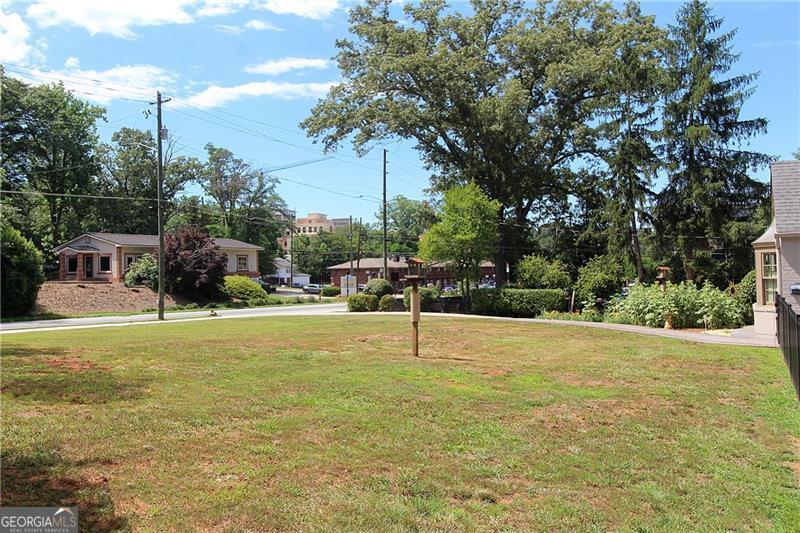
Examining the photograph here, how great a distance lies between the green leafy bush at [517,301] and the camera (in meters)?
29.4

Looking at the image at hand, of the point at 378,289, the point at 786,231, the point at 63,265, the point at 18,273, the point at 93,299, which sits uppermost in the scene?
the point at 63,265

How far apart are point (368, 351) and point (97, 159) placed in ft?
180

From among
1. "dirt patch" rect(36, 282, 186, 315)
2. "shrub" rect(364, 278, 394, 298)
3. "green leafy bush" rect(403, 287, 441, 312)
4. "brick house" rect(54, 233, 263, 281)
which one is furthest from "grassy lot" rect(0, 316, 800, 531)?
"brick house" rect(54, 233, 263, 281)

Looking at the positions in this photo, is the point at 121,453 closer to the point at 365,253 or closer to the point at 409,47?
the point at 409,47

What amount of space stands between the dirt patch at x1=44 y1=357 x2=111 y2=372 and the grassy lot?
0.07 meters

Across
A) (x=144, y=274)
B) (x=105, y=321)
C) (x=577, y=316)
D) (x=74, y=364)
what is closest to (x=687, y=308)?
(x=577, y=316)

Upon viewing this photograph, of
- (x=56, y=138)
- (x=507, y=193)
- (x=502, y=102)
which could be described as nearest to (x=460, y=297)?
(x=507, y=193)

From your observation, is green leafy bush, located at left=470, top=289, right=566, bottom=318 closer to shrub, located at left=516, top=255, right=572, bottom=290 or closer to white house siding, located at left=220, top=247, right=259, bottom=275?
shrub, located at left=516, top=255, right=572, bottom=290

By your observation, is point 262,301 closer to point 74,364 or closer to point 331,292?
point 331,292

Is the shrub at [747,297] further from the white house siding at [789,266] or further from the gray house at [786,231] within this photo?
the white house siding at [789,266]

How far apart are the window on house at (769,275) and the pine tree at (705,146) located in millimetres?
10940

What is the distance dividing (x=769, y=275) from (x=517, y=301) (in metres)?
13.6

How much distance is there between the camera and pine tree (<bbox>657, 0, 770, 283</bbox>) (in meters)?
28.1

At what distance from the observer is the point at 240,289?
139ft
